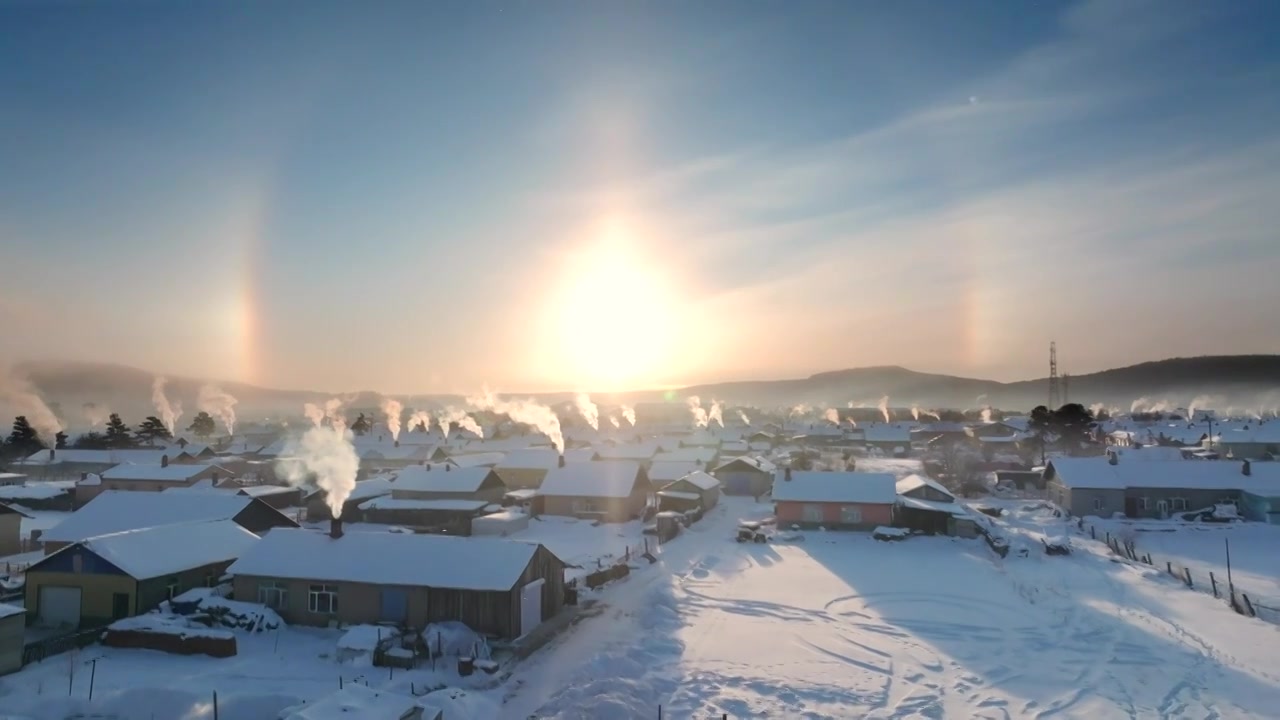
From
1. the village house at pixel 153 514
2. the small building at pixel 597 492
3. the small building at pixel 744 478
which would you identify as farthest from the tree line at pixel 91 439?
the small building at pixel 744 478

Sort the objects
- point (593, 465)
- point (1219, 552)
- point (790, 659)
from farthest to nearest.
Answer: point (593, 465) < point (1219, 552) < point (790, 659)

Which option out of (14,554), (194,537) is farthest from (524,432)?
(194,537)

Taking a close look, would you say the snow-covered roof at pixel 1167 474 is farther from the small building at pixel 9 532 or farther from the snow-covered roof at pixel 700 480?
the small building at pixel 9 532

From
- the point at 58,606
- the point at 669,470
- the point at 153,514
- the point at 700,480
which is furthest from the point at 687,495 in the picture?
the point at 58,606

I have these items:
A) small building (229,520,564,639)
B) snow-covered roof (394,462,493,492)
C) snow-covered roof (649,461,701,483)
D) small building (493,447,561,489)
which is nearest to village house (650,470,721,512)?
snow-covered roof (649,461,701,483)

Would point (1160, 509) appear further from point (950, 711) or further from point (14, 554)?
point (14, 554)

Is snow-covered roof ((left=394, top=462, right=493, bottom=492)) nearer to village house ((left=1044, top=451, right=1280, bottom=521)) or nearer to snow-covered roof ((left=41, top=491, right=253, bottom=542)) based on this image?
snow-covered roof ((left=41, top=491, right=253, bottom=542))

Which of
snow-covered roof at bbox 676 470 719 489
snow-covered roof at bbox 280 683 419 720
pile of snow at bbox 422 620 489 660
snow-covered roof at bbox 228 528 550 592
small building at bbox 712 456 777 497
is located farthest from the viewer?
small building at bbox 712 456 777 497
